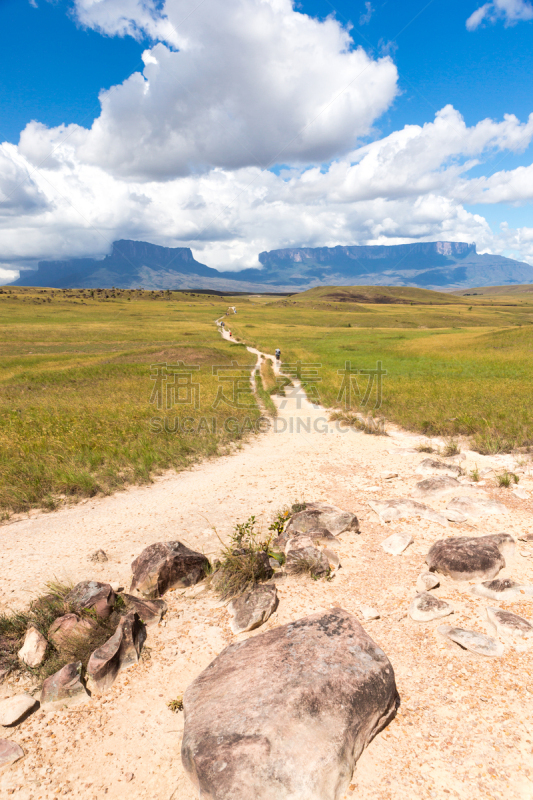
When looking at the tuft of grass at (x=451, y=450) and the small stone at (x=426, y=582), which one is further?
the tuft of grass at (x=451, y=450)

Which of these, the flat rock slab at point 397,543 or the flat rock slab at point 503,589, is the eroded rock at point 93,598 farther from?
the flat rock slab at point 503,589

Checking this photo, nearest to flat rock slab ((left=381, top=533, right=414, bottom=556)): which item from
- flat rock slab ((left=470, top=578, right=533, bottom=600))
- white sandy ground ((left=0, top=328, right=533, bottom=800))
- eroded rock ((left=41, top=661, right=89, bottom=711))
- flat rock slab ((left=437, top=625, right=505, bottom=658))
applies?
white sandy ground ((left=0, top=328, right=533, bottom=800))

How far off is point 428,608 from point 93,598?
201 inches

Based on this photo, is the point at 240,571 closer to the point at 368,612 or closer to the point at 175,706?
the point at 368,612

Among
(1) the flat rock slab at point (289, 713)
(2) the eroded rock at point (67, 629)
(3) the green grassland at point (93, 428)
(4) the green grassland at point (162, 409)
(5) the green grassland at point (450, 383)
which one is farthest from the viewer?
(5) the green grassland at point (450, 383)

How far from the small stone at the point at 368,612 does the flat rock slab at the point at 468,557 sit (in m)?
1.58

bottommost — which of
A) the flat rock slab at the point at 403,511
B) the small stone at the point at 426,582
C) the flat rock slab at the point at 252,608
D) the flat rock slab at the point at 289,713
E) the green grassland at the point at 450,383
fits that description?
the green grassland at the point at 450,383

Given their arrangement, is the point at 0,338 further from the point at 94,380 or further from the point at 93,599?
the point at 93,599

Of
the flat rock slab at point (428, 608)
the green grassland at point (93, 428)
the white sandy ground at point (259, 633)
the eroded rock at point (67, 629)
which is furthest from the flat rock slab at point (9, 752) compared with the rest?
the green grassland at point (93, 428)

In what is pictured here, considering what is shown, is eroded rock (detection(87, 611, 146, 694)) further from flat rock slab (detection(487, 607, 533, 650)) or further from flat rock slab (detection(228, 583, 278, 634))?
flat rock slab (detection(487, 607, 533, 650))

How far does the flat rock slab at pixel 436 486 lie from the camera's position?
969cm

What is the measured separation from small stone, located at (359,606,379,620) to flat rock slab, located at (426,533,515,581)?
1580 millimetres

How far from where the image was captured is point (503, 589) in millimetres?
5879

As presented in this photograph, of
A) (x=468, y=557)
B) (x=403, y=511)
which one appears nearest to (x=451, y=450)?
(x=403, y=511)
